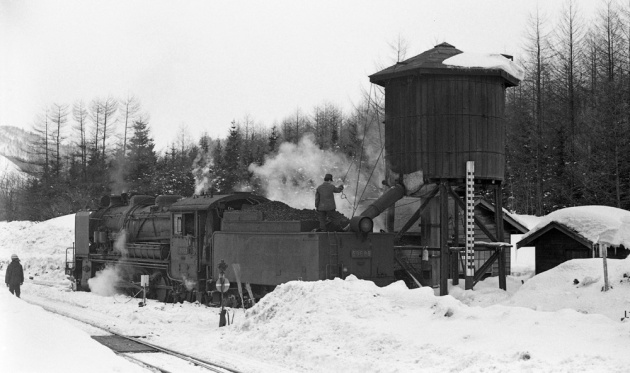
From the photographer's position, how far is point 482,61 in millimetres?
20969

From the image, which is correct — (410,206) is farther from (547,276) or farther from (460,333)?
(460,333)

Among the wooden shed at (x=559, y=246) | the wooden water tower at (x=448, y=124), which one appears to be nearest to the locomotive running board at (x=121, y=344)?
the wooden water tower at (x=448, y=124)

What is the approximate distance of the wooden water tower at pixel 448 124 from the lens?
67.4 ft

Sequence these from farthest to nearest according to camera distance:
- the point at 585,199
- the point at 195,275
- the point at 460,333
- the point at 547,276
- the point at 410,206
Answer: the point at 585,199 < the point at 410,206 < the point at 195,275 < the point at 547,276 < the point at 460,333

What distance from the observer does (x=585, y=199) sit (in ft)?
133

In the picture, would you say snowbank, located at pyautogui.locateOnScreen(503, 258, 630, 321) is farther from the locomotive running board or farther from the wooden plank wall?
the locomotive running board

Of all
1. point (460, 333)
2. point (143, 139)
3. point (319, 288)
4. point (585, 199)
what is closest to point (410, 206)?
point (585, 199)

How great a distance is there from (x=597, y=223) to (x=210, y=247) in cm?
1396

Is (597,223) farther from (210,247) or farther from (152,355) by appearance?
(152,355)

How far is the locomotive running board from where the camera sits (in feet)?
44.9

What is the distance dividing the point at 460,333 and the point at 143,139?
5364 centimetres

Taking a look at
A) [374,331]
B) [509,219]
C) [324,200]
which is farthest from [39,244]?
[374,331]

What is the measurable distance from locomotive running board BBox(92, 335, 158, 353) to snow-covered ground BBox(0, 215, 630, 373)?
555mm

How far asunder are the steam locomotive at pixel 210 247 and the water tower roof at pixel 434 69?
5.32m
